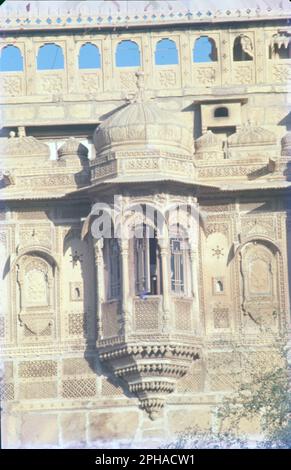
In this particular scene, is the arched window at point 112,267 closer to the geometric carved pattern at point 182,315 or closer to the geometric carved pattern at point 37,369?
the geometric carved pattern at point 182,315

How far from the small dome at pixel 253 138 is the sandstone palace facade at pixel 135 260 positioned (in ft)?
0.10

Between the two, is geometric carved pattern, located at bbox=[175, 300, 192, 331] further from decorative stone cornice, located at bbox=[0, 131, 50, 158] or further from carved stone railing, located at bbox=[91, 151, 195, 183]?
decorative stone cornice, located at bbox=[0, 131, 50, 158]

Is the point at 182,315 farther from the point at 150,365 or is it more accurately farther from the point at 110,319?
the point at 110,319

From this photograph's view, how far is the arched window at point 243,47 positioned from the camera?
47500 millimetres

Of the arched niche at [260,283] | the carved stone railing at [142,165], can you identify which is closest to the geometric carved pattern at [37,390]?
the arched niche at [260,283]

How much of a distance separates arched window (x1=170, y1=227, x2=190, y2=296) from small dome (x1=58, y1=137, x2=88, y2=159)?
1981 mm

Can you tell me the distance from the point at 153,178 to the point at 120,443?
12.7ft

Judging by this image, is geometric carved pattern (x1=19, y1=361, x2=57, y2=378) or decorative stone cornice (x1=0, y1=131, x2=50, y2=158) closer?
geometric carved pattern (x1=19, y1=361, x2=57, y2=378)

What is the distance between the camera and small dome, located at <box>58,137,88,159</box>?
45.7 meters

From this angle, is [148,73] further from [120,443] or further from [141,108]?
[120,443]

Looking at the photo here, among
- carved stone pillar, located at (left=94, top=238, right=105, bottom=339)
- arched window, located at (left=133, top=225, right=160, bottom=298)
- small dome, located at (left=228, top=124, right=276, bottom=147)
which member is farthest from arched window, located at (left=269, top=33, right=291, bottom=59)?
carved stone pillar, located at (left=94, top=238, right=105, bottom=339)

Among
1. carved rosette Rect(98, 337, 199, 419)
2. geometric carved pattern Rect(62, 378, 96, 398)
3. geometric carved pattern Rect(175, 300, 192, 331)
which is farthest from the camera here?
geometric carved pattern Rect(62, 378, 96, 398)

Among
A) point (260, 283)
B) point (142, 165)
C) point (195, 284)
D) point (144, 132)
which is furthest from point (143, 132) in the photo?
point (260, 283)

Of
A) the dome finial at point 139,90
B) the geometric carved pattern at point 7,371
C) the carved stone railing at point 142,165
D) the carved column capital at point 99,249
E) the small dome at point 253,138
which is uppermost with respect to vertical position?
the dome finial at point 139,90
